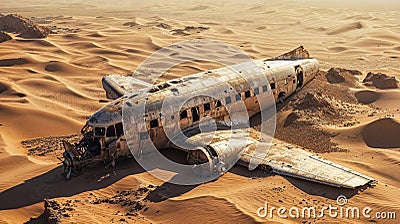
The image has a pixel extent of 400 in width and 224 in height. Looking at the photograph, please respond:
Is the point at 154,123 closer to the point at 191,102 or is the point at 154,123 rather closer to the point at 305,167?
the point at 191,102

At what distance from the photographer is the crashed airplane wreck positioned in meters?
15.5

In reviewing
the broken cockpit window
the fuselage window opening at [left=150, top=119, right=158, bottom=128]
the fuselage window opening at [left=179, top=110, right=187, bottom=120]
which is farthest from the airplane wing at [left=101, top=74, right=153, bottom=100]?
the fuselage window opening at [left=150, top=119, right=158, bottom=128]

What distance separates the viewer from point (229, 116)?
19.3 meters

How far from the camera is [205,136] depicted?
693 inches

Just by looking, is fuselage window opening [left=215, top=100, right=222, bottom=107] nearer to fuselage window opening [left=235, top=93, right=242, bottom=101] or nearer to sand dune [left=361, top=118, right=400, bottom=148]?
fuselage window opening [left=235, top=93, right=242, bottom=101]

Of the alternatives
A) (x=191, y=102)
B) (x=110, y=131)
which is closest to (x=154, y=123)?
(x=110, y=131)

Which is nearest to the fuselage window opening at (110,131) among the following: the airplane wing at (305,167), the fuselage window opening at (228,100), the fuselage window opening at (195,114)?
the fuselage window opening at (195,114)

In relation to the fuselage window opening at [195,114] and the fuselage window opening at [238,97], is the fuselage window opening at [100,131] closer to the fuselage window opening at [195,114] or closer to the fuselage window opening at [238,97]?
the fuselage window opening at [195,114]

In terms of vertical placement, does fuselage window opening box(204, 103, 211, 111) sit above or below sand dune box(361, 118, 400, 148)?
above

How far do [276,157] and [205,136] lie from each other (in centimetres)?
315

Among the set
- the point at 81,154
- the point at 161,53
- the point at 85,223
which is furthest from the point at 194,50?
the point at 85,223

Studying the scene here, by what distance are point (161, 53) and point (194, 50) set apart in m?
3.45

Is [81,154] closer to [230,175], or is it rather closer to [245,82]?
[230,175]

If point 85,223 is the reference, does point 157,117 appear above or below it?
above
